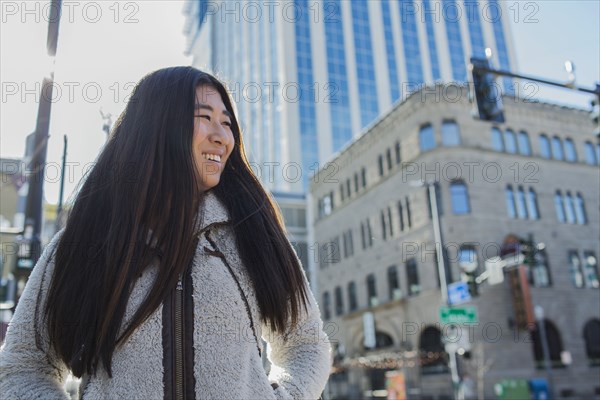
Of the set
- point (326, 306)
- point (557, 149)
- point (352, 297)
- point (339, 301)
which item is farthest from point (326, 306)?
point (557, 149)

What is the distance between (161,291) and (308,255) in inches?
1747

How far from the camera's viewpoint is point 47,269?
5.85 ft

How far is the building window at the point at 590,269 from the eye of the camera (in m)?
28.6

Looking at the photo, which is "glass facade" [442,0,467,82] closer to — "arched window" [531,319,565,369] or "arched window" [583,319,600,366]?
"arched window" [583,319,600,366]

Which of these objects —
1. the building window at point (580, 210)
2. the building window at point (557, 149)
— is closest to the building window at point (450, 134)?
the building window at point (557, 149)

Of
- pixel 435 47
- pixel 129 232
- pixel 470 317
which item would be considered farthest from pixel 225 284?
pixel 435 47

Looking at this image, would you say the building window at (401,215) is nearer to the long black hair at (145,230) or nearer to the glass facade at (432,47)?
the long black hair at (145,230)

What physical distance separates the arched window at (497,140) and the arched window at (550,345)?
9048 millimetres

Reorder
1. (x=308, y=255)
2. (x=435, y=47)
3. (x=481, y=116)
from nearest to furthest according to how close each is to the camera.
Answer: (x=481, y=116) → (x=308, y=255) → (x=435, y=47)

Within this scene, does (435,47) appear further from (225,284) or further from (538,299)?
(225,284)

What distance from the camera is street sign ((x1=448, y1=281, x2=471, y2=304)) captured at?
1708 cm


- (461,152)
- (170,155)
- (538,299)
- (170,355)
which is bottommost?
(170,355)

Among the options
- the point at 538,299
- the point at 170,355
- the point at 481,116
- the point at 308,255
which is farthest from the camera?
the point at 308,255

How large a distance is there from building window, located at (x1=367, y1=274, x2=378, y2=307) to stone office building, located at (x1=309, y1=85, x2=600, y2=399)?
0.09 metres
